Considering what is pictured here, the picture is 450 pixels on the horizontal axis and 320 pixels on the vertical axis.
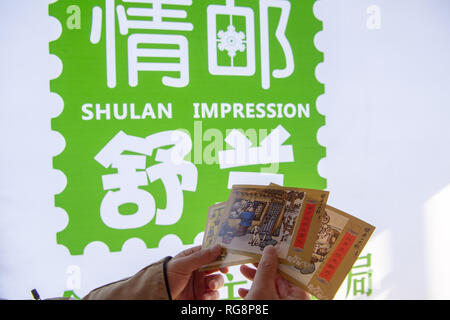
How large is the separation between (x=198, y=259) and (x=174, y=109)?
876mm

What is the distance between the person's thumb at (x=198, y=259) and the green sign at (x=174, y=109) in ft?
1.82

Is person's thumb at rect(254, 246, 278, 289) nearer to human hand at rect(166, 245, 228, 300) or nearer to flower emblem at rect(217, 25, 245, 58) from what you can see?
human hand at rect(166, 245, 228, 300)

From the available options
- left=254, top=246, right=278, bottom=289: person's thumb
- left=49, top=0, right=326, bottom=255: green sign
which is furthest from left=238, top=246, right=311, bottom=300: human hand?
left=49, top=0, right=326, bottom=255: green sign

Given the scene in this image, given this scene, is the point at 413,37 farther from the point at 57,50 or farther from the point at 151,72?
the point at 57,50

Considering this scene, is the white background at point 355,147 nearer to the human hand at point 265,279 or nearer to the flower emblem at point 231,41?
the flower emblem at point 231,41

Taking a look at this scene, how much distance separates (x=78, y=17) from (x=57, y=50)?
209mm

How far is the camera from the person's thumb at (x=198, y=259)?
106 cm

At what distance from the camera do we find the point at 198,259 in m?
1.07

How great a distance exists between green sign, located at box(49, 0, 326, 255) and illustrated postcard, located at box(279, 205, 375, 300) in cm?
44

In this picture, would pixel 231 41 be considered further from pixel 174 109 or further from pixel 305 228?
pixel 305 228

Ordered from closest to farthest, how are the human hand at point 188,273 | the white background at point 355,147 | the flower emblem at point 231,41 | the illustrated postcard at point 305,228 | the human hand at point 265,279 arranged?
the human hand at point 265,279 < the human hand at point 188,273 < the illustrated postcard at point 305,228 < the white background at point 355,147 < the flower emblem at point 231,41

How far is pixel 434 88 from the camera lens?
78.3 inches

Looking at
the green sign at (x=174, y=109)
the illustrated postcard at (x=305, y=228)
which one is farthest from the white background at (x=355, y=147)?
the illustrated postcard at (x=305, y=228)
